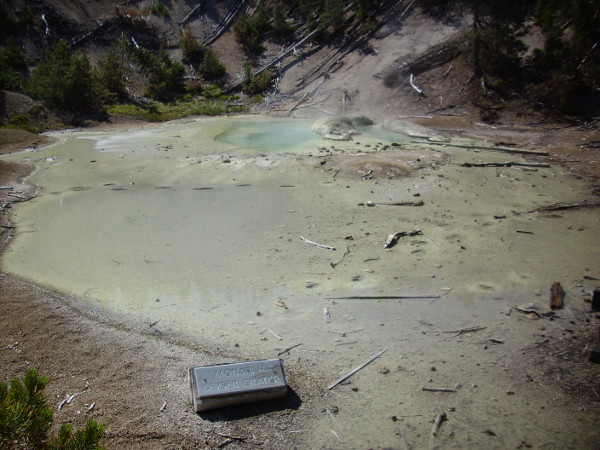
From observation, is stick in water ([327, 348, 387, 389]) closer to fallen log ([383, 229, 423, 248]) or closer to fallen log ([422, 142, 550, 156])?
fallen log ([383, 229, 423, 248])

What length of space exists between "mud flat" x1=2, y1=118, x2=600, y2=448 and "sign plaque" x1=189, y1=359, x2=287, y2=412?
→ 22 cm

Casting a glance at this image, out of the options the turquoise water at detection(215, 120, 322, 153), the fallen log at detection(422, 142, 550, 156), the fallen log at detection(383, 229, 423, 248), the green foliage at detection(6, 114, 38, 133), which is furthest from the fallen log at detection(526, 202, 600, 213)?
the green foliage at detection(6, 114, 38, 133)

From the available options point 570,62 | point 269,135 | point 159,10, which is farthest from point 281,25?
point 570,62

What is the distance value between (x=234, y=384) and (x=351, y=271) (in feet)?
11.6

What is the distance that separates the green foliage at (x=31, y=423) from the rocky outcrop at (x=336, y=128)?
1515 centimetres

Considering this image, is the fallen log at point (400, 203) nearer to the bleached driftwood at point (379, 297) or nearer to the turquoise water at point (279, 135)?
the bleached driftwood at point (379, 297)

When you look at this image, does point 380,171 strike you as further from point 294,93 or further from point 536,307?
point 294,93

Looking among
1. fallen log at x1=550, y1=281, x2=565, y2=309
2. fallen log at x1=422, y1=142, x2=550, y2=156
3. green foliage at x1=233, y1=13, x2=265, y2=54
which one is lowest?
fallen log at x1=422, y1=142, x2=550, y2=156

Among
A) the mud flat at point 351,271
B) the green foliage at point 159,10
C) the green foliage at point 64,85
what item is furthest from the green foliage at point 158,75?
the mud flat at point 351,271

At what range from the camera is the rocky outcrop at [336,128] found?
17391 mm

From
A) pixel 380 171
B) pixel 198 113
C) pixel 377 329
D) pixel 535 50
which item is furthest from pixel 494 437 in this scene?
pixel 198 113

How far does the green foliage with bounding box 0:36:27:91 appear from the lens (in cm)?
2288

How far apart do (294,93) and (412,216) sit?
18.4 meters

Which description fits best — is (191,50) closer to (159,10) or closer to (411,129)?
(159,10)
